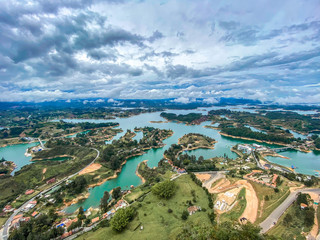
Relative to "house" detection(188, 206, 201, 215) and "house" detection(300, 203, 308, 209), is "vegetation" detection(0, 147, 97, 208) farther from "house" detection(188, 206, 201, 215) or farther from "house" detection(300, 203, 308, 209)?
"house" detection(300, 203, 308, 209)

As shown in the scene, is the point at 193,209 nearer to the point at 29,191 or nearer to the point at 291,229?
the point at 291,229

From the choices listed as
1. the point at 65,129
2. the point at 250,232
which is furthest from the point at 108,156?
the point at 65,129

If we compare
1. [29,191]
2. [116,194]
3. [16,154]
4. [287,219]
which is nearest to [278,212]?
[287,219]

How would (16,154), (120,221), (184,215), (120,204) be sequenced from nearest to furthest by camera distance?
(120,221), (184,215), (120,204), (16,154)

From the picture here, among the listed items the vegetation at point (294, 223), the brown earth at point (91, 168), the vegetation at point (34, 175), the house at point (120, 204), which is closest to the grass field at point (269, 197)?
the vegetation at point (294, 223)

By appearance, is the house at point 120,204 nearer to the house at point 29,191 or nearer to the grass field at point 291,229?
the house at point 29,191

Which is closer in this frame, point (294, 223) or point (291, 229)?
point (291, 229)
